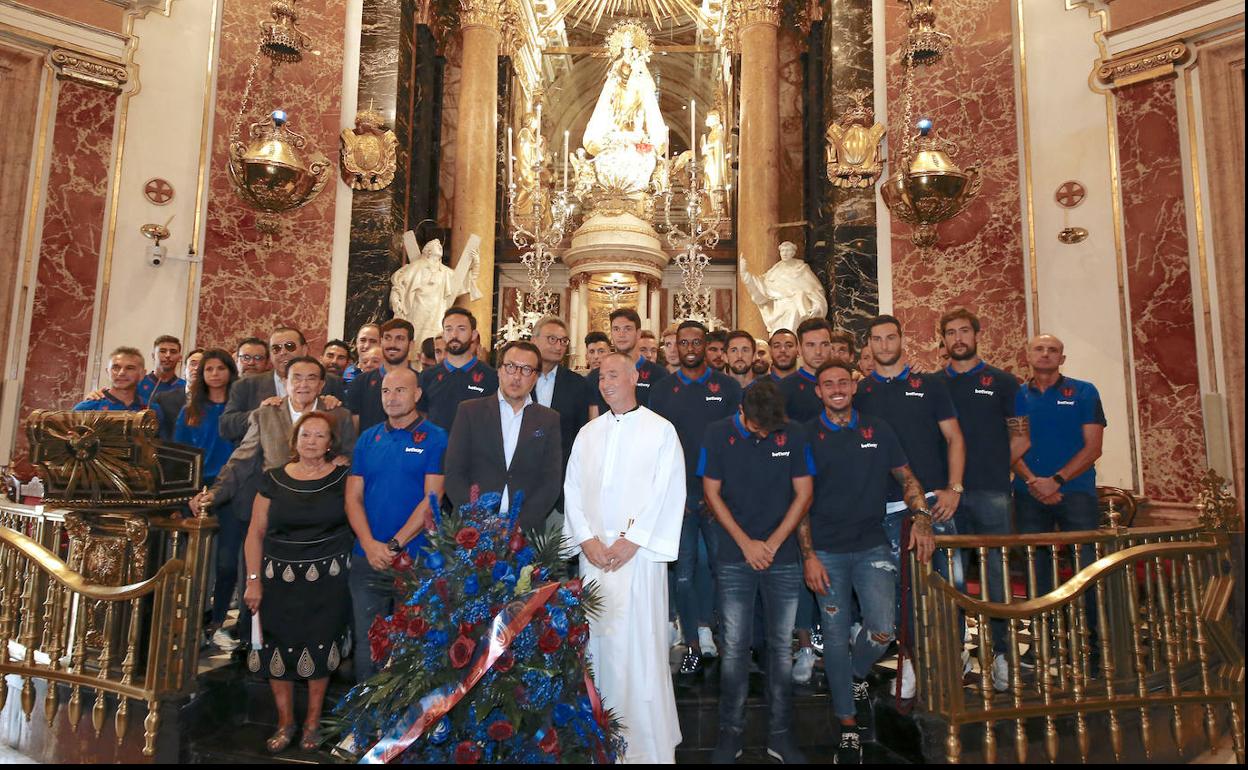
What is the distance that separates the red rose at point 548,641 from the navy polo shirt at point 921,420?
7.14 ft

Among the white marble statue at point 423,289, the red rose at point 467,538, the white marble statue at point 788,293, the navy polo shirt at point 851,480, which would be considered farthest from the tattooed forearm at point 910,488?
the white marble statue at point 423,289

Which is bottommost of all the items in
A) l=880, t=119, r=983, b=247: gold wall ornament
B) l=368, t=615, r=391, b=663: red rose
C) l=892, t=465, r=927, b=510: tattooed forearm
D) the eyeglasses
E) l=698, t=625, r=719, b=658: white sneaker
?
l=698, t=625, r=719, b=658: white sneaker

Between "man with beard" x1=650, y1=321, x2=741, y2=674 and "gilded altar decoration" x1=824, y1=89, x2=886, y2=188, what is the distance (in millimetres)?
5222

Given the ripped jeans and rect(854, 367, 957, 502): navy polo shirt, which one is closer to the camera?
the ripped jeans

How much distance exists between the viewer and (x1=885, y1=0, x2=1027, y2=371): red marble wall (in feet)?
26.9

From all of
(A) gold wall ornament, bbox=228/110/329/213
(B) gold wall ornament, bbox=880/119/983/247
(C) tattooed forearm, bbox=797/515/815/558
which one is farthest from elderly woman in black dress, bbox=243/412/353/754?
(B) gold wall ornament, bbox=880/119/983/247

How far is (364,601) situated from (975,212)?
7397 mm

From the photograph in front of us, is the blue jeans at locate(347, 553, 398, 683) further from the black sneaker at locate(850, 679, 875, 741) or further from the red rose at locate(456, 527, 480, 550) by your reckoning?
the black sneaker at locate(850, 679, 875, 741)

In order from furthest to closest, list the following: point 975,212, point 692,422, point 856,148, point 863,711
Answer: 1. point 856,148
2. point 975,212
3. point 692,422
4. point 863,711

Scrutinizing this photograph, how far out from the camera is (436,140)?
1259 cm

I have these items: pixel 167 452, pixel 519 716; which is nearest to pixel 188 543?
pixel 167 452

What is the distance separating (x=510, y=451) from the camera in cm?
398

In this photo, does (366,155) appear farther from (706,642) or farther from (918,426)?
(918,426)

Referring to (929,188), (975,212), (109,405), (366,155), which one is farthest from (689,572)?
(366,155)
